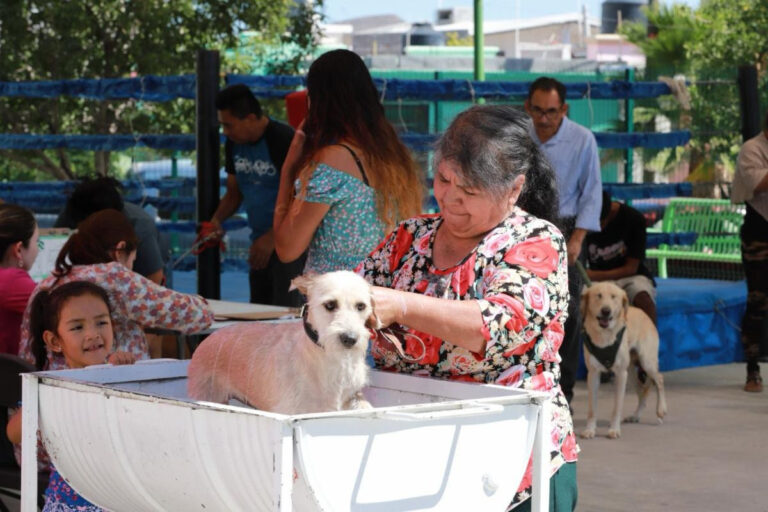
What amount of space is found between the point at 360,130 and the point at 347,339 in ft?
6.64

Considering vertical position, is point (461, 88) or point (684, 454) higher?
point (461, 88)

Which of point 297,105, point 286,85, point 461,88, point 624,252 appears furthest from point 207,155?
point 624,252

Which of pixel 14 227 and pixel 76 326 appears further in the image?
pixel 14 227

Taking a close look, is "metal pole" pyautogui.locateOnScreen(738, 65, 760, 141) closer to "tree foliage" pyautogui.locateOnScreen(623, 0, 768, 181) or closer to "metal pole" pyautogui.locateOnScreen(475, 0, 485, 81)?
"tree foliage" pyautogui.locateOnScreen(623, 0, 768, 181)

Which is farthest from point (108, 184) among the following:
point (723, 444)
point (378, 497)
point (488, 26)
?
point (488, 26)

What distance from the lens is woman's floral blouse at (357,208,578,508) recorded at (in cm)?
259

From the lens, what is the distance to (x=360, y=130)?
14.6 feet

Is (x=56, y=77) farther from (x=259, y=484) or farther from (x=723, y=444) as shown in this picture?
(x=259, y=484)

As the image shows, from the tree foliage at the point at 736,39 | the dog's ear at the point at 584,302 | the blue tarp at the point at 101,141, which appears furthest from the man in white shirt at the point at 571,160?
the tree foliage at the point at 736,39

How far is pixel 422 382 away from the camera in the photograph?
106 inches

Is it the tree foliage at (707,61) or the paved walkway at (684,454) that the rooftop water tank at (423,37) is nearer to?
the tree foliage at (707,61)

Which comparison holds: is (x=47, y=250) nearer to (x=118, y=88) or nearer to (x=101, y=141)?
(x=118, y=88)

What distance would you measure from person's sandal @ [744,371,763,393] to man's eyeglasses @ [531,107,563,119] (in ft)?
9.20

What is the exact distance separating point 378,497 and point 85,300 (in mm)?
2322
